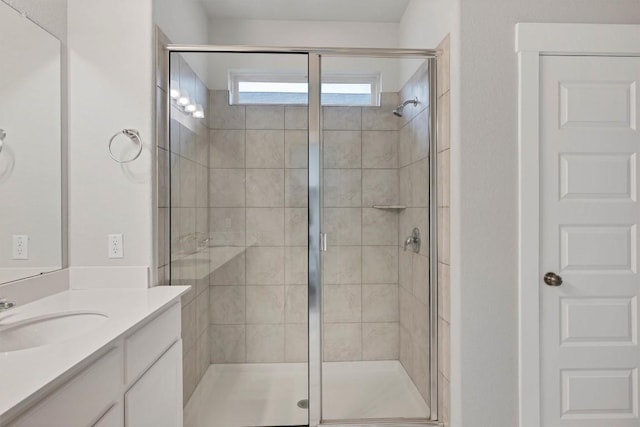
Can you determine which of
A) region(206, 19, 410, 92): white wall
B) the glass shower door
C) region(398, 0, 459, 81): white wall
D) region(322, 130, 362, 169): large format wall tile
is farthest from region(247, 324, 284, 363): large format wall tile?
region(206, 19, 410, 92): white wall

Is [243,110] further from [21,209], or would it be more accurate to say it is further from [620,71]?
[620,71]

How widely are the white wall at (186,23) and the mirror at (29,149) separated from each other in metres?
0.52

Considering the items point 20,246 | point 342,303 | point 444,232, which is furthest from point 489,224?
point 20,246

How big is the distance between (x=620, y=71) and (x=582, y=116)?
297 millimetres

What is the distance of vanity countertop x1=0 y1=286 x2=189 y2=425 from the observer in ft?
2.48

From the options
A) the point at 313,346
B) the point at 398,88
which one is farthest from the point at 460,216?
the point at 313,346

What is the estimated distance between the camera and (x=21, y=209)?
4.71 ft

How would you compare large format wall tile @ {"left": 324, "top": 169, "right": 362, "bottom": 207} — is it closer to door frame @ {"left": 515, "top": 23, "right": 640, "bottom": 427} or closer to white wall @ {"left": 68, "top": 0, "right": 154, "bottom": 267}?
door frame @ {"left": 515, "top": 23, "right": 640, "bottom": 427}

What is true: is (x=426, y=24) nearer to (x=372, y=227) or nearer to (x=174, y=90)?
(x=372, y=227)

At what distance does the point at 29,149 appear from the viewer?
1481mm

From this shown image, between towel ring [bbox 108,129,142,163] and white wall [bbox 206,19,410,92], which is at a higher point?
white wall [bbox 206,19,410,92]

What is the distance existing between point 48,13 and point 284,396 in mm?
2191

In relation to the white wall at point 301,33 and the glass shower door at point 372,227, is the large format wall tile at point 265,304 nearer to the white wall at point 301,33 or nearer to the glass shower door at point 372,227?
the glass shower door at point 372,227

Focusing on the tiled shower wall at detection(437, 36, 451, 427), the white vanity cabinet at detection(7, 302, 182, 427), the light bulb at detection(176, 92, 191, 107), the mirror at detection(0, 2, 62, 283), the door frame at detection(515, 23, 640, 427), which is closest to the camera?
the white vanity cabinet at detection(7, 302, 182, 427)
